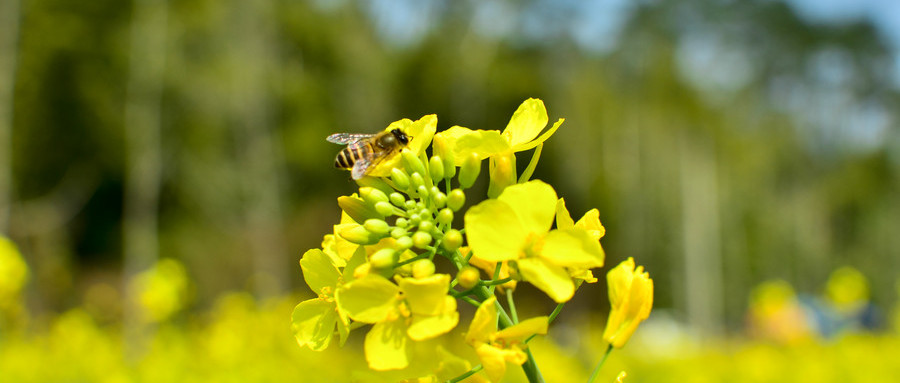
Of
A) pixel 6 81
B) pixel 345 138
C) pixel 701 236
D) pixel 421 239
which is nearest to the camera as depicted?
pixel 421 239

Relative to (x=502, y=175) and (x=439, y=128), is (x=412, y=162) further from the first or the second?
(x=439, y=128)

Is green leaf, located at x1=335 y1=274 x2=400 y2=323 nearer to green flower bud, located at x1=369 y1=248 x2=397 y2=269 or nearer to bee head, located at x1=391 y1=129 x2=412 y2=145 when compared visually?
green flower bud, located at x1=369 y1=248 x2=397 y2=269

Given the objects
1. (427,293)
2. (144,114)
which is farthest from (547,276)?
(144,114)

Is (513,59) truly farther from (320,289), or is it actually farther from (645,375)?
(320,289)

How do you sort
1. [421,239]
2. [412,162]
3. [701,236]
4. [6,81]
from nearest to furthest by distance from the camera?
1. [421,239]
2. [412,162]
3. [6,81]
4. [701,236]

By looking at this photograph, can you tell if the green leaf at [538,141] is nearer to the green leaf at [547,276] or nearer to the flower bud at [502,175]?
the flower bud at [502,175]

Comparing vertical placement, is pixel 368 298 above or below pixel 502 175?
below
